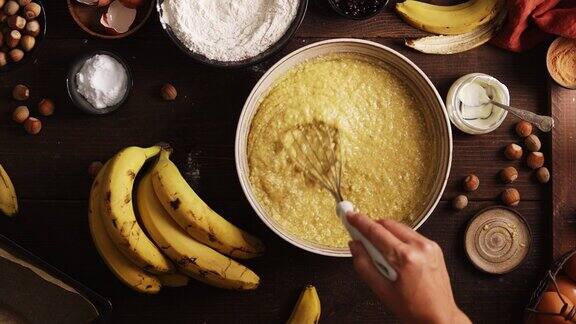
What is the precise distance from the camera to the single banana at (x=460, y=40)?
1965 millimetres

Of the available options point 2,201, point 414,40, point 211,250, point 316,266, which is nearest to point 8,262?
point 2,201

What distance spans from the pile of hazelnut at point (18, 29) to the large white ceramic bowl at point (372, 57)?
2.17 feet

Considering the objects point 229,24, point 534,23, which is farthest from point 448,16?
point 229,24

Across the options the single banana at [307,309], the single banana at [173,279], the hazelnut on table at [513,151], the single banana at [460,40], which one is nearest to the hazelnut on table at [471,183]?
the hazelnut on table at [513,151]

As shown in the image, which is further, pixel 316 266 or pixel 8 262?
pixel 316 266

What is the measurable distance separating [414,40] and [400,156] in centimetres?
35

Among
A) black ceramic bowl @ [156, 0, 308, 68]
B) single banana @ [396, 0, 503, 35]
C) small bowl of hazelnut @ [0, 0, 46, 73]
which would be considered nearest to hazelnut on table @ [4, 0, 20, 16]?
small bowl of hazelnut @ [0, 0, 46, 73]

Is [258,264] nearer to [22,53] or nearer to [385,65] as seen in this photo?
[385,65]

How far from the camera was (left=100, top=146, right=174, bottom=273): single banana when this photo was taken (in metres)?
1.75

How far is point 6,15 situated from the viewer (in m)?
1.94

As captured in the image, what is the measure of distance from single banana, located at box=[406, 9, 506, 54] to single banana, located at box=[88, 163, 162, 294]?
96 centimetres

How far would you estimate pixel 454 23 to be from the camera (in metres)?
1.96

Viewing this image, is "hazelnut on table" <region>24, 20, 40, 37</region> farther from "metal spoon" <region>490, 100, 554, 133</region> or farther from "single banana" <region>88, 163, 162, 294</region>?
"metal spoon" <region>490, 100, 554, 133</region>

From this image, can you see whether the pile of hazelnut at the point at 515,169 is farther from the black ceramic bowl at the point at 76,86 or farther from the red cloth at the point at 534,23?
the black ceramic bowl at the point at 76,86
